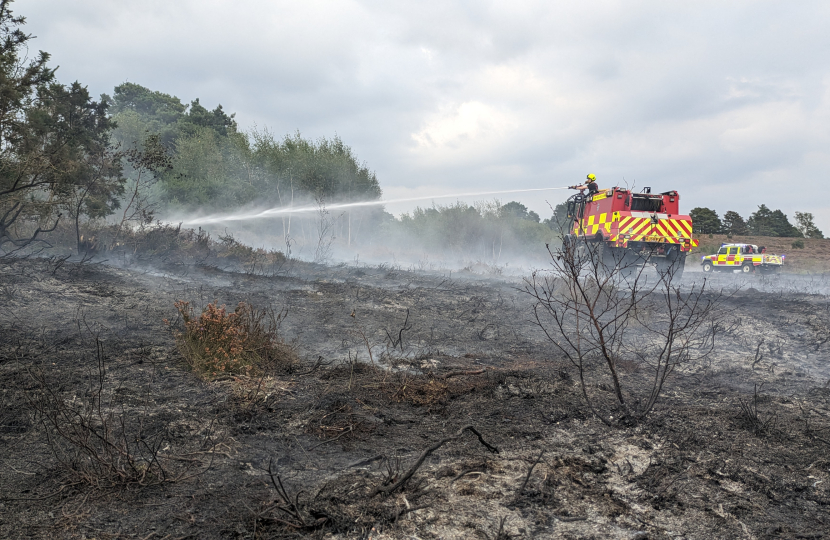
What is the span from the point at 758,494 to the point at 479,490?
1779 mm

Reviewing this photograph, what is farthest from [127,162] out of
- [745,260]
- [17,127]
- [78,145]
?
[745,260]

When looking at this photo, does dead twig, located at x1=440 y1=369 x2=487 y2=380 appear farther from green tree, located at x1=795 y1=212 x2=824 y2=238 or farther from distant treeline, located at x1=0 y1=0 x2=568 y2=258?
green tree, located at x1=795 y1=212 x2=824 y2=238

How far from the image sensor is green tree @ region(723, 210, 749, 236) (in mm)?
46438

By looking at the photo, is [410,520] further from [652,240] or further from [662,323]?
[652,240]

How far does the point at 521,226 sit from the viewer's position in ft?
162

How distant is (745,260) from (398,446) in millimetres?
28896

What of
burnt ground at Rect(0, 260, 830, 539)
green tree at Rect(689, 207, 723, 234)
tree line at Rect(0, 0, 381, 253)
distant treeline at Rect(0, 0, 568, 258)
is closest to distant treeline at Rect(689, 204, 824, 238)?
green tree at Rect(689, 207, 723, 234)

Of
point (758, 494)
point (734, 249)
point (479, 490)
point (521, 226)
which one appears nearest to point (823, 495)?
point (758, 494)

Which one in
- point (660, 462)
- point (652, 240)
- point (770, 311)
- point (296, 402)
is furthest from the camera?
point (652, 240)

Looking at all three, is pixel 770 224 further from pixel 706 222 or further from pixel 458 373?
pixel 458 373

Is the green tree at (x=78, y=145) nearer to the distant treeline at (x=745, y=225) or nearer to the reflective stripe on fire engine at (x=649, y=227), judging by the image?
the reflective stripe on fire engine at (x=649, y=227)

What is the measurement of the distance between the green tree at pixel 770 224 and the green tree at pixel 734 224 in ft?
3.90

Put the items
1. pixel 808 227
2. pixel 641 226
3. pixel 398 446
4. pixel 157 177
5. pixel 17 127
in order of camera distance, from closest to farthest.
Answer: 1. pixel 398 446
2. pixel 17 127
3. pixel 641 226
4. pixel 157 177
5. pixel 808 227

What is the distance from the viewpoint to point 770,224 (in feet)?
156
